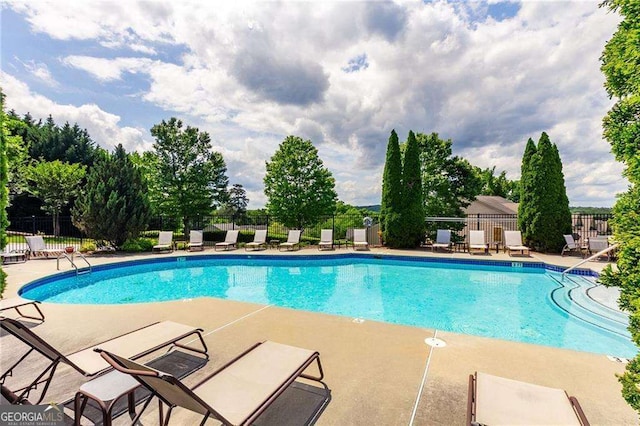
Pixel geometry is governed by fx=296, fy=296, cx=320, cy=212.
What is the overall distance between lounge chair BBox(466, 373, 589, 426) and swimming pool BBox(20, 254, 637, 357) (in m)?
3.52

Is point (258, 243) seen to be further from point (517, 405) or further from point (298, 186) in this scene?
point (517, 405)

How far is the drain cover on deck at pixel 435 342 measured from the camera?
3.72m

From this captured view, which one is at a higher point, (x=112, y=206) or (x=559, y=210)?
(x=559, y=210)

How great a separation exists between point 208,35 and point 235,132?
6.45 m

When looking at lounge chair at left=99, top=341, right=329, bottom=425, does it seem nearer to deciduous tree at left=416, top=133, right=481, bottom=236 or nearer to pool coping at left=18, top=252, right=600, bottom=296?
pool coping at left=18, top=252, right=600, bottom=296

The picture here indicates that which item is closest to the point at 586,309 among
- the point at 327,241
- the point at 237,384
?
the point at 237,384

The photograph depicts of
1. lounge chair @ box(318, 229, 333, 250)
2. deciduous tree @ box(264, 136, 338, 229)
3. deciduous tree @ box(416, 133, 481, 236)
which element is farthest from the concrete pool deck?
deciduous tree @ box(416, 133, 481, 236)

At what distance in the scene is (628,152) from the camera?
201cm

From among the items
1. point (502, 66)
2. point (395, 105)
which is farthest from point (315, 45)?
point (502, 66)

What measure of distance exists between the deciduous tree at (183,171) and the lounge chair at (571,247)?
18.3 meters

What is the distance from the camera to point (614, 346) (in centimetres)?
472

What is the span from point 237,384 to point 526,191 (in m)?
13.7

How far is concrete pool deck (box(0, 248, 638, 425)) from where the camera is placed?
2.47 m

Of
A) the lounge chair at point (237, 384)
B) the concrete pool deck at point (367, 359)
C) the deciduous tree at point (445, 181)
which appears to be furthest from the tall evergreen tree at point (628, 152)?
the deciduous tree at point (445, 181)
